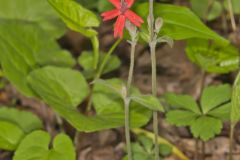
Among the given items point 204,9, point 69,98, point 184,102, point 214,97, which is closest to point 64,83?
point 69,98

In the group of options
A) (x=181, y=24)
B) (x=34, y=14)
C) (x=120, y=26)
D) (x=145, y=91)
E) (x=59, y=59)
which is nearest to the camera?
(x=120, y=26)

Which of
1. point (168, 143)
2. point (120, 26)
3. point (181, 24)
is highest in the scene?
point (120, 26)

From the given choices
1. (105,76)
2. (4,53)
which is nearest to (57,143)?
(4,53)

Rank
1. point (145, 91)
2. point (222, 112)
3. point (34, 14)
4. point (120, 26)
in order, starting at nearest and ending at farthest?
point (120, 26) < point (222, 112) < point (34, 14) < point (145, 91)

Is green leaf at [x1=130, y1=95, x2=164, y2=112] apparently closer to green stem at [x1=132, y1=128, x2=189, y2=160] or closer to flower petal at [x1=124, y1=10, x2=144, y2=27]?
flower petal at [x1=124, y1=10, x2=144, y2=27]

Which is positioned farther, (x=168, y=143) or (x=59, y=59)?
(x=59, y=59)

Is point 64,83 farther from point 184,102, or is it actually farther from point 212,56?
point 212,56

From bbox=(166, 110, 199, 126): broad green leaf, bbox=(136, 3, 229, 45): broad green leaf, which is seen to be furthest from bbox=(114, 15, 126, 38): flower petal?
bbox=(166, 110, 199, 126): broad green leaf

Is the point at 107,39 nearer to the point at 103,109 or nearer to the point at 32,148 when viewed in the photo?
the point at 103,109

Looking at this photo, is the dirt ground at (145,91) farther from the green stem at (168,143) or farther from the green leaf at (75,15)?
the green leaf at (75,15)
